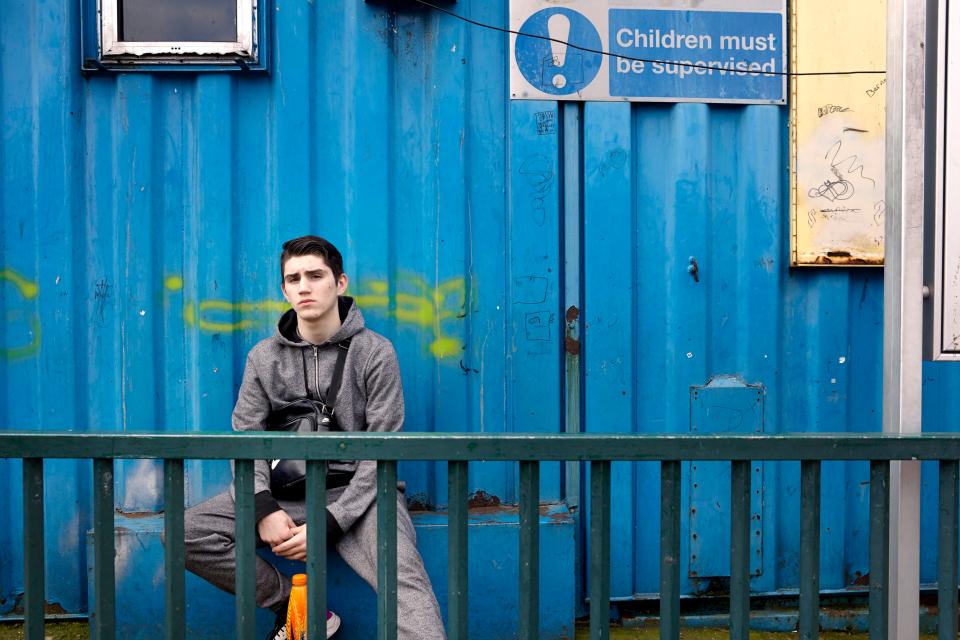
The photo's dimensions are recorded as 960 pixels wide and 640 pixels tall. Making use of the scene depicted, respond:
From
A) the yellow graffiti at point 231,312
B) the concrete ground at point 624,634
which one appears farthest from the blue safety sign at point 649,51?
the concrete ground at point 624,634

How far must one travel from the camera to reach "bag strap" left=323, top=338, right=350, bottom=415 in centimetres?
264

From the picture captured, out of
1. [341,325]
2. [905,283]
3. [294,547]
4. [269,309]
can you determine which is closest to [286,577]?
[294,547]

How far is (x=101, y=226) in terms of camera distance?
299cm

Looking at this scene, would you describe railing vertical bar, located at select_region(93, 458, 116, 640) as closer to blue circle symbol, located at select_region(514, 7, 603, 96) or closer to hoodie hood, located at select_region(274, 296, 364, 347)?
hoodie hood, located at select_region(274, 296, 364, 347)

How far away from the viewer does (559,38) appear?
302cm

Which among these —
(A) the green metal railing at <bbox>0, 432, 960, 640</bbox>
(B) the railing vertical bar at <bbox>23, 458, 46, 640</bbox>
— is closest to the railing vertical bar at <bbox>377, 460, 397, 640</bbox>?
(A) the green metal railing at <bbox>0, 432, 960, 640</bbox>

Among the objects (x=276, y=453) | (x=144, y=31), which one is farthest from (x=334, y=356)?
(x=144, y=31)

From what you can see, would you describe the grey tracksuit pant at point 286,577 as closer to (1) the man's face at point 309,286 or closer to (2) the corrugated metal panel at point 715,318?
(1) the man's face at point 309,286

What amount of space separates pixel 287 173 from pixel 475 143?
0.81 m

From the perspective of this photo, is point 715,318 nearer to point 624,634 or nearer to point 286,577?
point 624,634

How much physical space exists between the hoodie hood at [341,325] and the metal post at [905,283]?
1.79 m

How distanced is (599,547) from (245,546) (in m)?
0.83

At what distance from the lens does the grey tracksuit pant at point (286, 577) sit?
89.4 inches

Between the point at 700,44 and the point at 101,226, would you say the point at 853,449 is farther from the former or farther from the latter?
the point at 101,226
